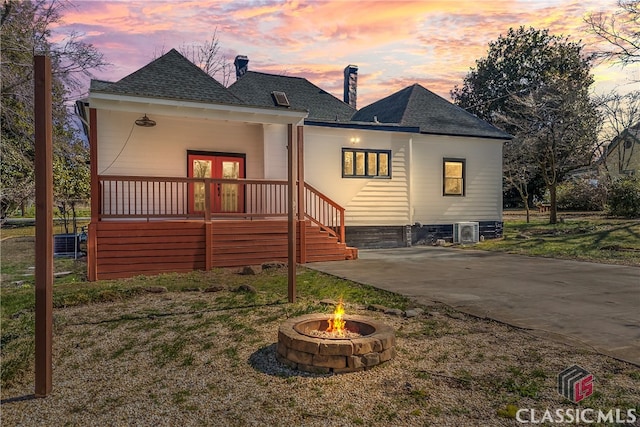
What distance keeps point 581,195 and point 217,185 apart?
23.6 meters

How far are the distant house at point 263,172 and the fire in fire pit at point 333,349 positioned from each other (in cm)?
287

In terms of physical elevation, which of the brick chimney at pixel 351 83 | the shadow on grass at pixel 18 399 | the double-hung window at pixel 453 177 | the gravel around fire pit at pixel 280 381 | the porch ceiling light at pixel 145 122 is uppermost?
the brick chimney at pixel 351 83

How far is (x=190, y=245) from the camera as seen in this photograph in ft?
29.6

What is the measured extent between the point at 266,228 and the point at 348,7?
523 cm

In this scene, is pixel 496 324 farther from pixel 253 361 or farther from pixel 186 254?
pixel 186 254

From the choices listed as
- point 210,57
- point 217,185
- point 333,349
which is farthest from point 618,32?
point 210,57

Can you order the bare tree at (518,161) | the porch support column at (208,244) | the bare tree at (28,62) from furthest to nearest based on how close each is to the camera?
the bare tree at (518,161) < the bare tree at (28,62) < the porch support column at (208,244)

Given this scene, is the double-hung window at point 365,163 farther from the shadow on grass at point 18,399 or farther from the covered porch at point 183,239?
the shadow on grass at point 18,399

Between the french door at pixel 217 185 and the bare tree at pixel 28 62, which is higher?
the bare tree at pixel 28 62

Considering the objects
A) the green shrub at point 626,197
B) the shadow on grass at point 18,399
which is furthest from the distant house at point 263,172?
the green shrub at point 626,197

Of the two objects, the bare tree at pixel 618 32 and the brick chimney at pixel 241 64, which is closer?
the bare tree at pixel 618 32

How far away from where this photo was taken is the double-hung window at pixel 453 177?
1479 centimetres

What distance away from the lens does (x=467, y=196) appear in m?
15.2

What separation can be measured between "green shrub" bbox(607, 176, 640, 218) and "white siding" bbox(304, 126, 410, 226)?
1096 cm
